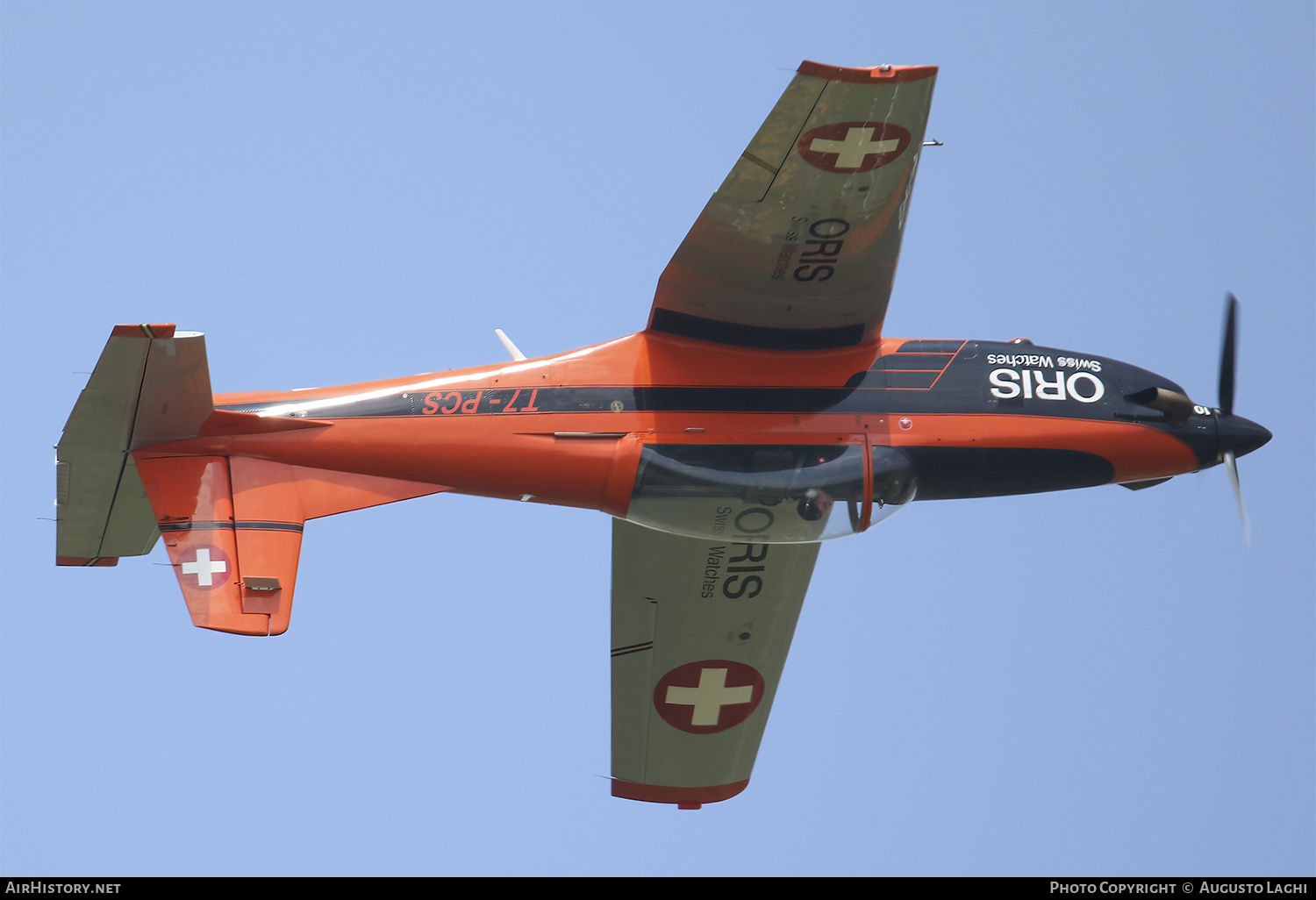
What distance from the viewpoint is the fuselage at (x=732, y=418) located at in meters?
14.6

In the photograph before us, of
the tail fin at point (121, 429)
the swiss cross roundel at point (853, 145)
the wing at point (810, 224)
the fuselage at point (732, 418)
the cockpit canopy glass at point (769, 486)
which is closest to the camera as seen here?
the tail fin at point (121, 429)

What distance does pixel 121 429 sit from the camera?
13.7 metres

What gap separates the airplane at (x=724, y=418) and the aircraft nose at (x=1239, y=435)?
2 centimetres

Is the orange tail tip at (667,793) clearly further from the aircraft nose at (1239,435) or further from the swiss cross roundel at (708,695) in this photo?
the aircraft nose at (1239,435)

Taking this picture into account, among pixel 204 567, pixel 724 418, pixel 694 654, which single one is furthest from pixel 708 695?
pixel 204 567

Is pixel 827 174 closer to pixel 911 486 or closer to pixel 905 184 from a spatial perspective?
pixel 905 184

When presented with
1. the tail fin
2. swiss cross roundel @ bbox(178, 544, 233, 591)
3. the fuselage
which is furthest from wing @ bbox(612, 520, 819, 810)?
the tail fin

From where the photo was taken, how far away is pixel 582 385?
49.0 feet

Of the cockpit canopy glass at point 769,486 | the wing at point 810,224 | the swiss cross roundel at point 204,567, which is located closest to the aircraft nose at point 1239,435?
the cockpit canopy glass at point 769,486

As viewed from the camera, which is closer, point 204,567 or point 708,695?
point 204,567

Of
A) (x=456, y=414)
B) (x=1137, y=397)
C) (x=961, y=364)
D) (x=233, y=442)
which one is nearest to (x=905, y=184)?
(x=961, y=364)

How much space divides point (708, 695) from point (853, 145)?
734 cm

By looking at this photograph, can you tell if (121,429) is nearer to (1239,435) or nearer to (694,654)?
(694,654)
